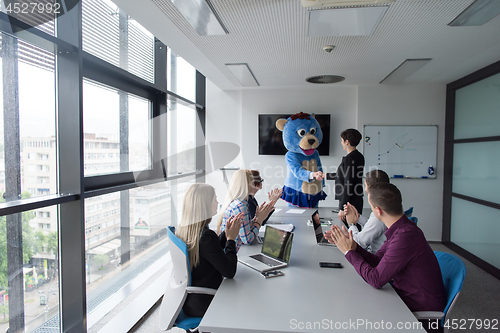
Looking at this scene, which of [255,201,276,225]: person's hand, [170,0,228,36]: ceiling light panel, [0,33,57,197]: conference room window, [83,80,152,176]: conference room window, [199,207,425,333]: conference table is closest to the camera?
[199,207,425,333]: conference table

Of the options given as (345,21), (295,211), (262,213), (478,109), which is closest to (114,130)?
(262,213)

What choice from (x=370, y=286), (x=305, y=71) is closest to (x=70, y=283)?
(x=370, y=286)

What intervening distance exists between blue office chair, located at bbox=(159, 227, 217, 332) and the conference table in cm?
24

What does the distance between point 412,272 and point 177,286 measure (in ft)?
4.18

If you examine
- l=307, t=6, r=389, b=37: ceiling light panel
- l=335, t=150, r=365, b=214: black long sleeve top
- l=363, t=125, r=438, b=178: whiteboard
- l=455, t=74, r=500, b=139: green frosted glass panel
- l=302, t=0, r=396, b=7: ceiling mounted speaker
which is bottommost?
l=335, t=150, r=365, b=214: black long sleeve top

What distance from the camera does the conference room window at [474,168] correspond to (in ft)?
11.5

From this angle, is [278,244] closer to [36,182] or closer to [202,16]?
[36,182]

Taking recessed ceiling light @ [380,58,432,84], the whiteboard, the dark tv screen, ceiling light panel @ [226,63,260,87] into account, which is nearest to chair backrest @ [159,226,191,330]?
ceiling light panel @ [226,63,260,87]

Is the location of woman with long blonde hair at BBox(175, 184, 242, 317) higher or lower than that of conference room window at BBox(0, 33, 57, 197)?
lower

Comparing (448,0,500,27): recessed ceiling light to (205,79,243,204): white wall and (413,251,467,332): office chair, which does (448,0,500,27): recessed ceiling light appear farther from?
(205,79,243,204): white wall

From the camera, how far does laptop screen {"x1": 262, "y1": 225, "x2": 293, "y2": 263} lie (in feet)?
6.05

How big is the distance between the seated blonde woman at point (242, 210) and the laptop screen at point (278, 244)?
0.20 metres

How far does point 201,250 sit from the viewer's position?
1.68 m

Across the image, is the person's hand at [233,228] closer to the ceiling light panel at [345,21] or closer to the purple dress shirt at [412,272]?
the purple dress shirt at [412,272]
